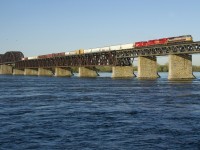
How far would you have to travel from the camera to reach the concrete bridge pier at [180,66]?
331 ft

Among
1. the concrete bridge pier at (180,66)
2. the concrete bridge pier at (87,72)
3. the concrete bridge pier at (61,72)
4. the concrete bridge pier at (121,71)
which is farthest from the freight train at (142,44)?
the concrete bridge pier at (61,72)

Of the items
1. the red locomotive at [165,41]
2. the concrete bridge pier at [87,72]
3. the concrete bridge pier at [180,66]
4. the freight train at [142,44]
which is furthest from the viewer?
the concrete bridge pier at [87,72]

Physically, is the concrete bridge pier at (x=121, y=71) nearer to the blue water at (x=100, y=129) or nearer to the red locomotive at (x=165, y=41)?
the red locomotive at (x=165, y=41)

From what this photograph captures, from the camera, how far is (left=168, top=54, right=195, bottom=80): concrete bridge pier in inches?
3969

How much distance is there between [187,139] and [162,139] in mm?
1488

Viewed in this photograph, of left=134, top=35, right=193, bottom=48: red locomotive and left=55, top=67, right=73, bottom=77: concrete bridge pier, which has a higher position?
left=134, top=35, right=193, bottom=48: red locomotive

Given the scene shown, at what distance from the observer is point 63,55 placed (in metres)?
176

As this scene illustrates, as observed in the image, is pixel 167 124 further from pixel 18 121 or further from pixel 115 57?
pixel 115 57

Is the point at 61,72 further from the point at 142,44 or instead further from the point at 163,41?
the point at 163,41

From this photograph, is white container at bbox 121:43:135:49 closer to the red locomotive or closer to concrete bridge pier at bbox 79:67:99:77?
the red locomotive

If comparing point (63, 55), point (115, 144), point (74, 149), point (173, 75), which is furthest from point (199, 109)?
point (63, 55)

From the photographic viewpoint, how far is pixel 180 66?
10112 centimetres

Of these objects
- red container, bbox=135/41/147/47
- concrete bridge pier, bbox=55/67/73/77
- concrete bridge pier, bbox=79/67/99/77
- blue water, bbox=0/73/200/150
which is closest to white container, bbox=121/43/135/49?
red container, bbox=135/41/147/47

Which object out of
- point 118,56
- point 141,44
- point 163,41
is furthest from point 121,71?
point 163,41
